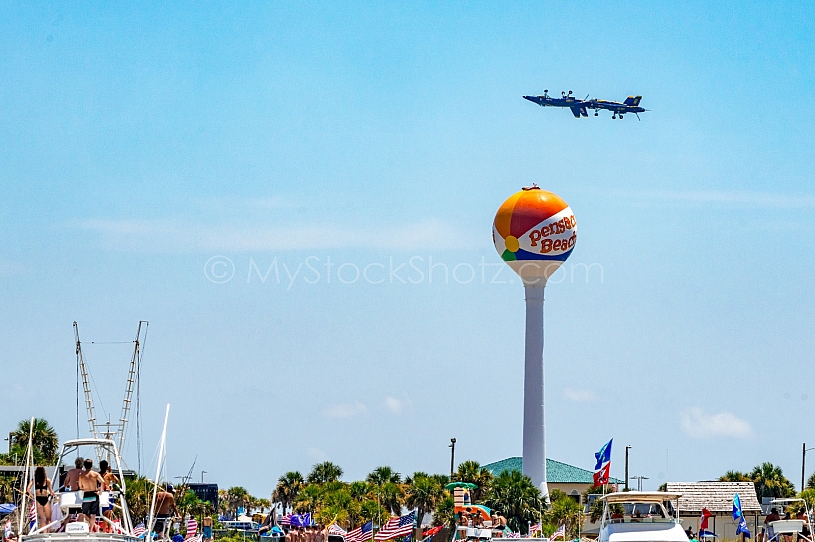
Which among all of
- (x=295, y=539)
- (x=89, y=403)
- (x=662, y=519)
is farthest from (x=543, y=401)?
(x=662, y=519)

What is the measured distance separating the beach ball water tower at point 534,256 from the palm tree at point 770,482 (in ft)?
46.8

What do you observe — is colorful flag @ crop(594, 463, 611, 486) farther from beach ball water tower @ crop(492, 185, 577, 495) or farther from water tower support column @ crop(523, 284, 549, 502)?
water tower support column @ crop(523, 284, 549, 502)

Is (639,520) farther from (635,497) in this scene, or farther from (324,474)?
(324,474)

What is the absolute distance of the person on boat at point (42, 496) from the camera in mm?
23891

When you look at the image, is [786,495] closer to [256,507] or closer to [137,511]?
[137,511]

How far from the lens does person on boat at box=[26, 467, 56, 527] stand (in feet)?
78.4

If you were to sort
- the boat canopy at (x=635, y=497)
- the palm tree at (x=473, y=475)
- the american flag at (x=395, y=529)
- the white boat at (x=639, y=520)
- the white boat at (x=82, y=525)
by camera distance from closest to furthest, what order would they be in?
the white boat at (x=82, y=525)
the white boat at (x=639, y=520)
the boat canopy at (x=635, y=497)
the american flag at (x=395, y=529)
the palm tree at (x=473, y=475)

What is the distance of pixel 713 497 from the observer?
71.1 meters

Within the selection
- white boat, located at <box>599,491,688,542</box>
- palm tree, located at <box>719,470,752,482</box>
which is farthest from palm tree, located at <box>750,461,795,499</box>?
white boat, located at <box>599,491,688,542</box>

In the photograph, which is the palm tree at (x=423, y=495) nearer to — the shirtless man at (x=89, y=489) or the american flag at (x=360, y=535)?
the american flag at (x=360, y=535)

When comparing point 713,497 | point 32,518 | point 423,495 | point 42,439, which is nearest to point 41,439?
point 42,439

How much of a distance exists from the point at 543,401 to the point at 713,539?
31786 millimetres

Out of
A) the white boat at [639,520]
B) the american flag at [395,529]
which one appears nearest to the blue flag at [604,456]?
the american flag at [395,529]

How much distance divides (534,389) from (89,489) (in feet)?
233
